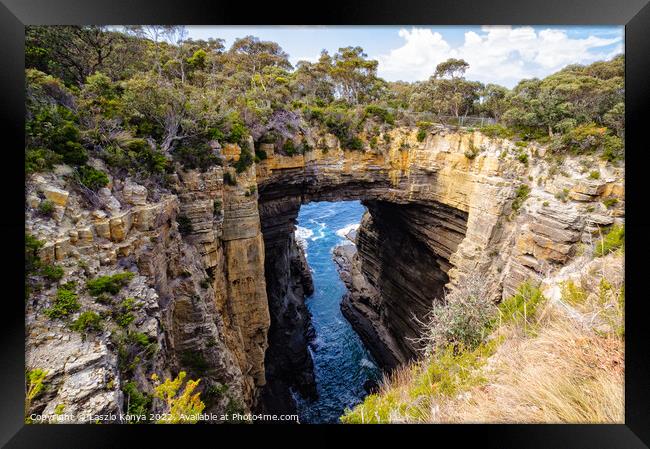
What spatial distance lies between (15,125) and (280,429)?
5.22 meters

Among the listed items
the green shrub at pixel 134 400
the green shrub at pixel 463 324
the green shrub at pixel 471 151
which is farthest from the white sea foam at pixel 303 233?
the green shrub at pixel 134 400

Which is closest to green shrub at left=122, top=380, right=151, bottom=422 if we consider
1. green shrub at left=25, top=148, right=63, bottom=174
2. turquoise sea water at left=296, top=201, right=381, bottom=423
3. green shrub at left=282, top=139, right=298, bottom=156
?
green shrub at left=25, top=148, right=63, bottom=174

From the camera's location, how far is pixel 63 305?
390 cm

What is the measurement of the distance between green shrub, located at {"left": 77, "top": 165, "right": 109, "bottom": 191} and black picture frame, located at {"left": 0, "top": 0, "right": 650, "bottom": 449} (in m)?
1.09

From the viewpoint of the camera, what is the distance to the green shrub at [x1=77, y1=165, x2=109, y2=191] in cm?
518

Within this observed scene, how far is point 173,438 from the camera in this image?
382cm

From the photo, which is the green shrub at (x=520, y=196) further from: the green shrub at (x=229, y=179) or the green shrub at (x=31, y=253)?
the green shrub at (x=31, y=253)

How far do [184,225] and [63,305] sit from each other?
450 cm

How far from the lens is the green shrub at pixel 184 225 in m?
8.20

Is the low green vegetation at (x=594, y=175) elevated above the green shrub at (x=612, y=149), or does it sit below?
below

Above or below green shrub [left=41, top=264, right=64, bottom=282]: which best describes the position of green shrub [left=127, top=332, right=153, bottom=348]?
below

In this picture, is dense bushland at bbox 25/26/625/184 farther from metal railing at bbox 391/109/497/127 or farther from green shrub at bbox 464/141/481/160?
green shrub at bbox 464/141/481/160
